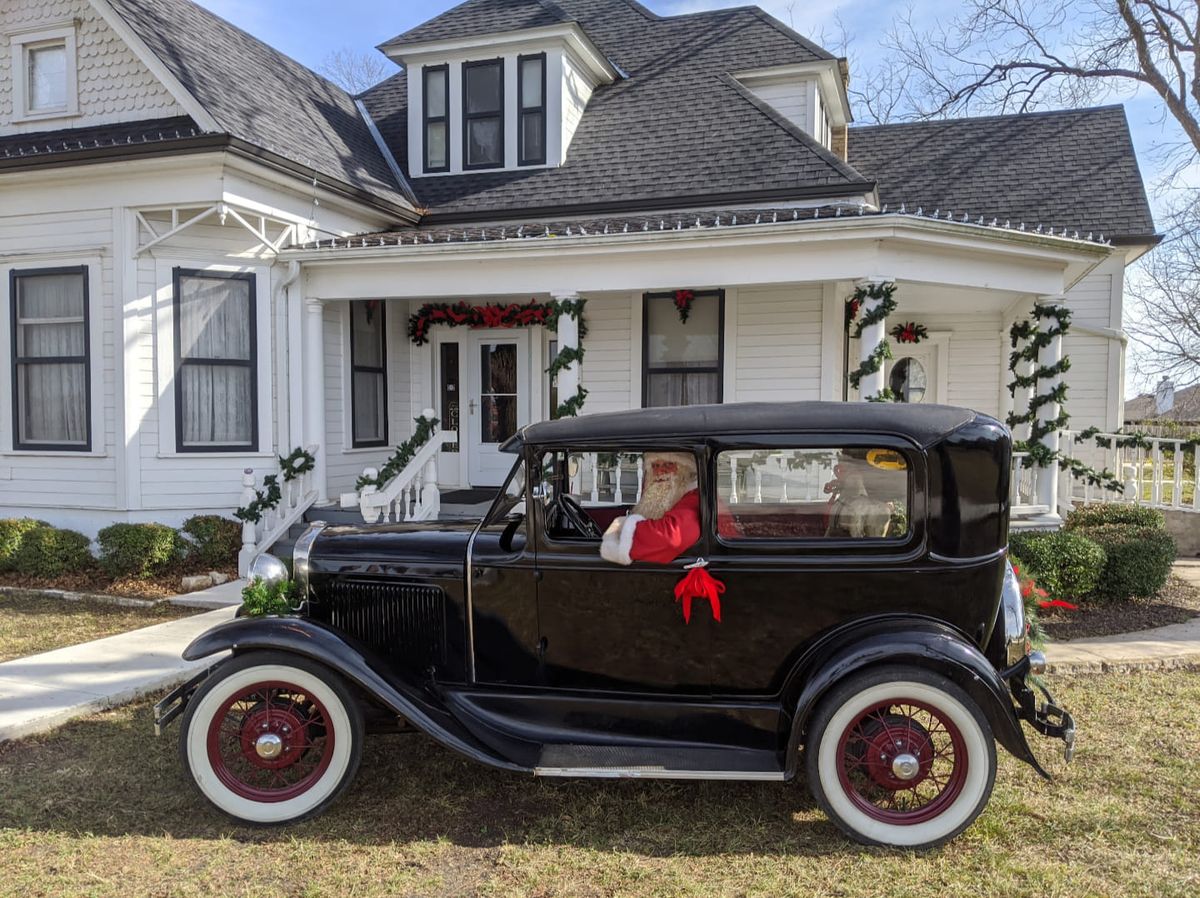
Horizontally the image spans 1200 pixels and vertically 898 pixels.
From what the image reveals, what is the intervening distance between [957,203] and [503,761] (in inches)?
495

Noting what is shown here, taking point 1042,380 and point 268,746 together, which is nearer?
point 268,746

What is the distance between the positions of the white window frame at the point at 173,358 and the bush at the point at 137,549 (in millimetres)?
942

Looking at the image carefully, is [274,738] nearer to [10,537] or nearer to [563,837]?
[563,837]

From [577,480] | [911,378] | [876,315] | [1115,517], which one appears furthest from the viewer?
[911,378]

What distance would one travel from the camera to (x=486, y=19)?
41.0 ft

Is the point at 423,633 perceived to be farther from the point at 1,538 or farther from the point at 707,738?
the point at 1,538

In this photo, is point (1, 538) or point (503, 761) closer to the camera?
point (503, 761)

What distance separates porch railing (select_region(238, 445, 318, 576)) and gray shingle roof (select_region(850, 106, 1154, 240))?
980 centimetres

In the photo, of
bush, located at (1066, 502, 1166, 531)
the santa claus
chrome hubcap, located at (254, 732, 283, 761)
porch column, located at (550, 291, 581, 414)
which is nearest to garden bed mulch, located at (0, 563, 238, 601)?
porch column, located at (550, 291, 581, 414)

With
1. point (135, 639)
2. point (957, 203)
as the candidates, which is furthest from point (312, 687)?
point (957, 203)

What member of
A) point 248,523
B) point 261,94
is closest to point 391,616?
point 248,523

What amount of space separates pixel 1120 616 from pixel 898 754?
504cm

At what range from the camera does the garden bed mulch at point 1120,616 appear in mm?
6988

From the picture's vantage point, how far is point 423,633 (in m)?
4.07
